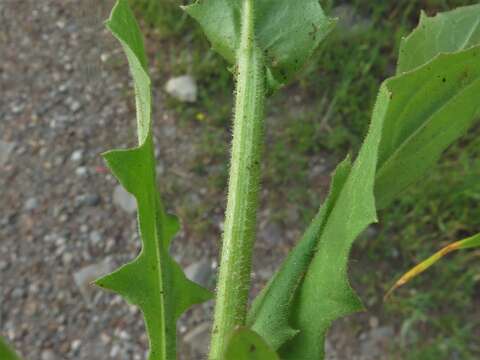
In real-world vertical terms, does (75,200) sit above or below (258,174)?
below

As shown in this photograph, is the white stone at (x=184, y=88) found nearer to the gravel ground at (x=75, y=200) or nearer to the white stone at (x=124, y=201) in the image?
the gravel ground at (x=75, y=200)

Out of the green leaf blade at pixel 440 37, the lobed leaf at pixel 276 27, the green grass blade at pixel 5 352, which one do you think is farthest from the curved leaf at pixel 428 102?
the green grass blade at pixel 5 352

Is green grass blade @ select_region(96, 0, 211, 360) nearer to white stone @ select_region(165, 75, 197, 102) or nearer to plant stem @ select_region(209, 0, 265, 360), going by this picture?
plant stem @ select_region(209, 0, 265, 360)

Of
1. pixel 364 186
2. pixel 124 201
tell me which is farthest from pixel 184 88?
pixel 364 186

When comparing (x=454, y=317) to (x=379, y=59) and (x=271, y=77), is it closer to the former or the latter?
(x=379, y=59)

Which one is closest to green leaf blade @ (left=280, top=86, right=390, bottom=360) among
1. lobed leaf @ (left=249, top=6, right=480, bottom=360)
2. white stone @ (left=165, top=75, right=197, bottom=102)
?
lobed leaf @ (left=249, top=6, right=480, bottom=360)

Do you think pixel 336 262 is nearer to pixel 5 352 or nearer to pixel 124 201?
pixel 5 352

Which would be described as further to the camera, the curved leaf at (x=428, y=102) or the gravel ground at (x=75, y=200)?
A: the gravel ground at (x=75, y=200)
